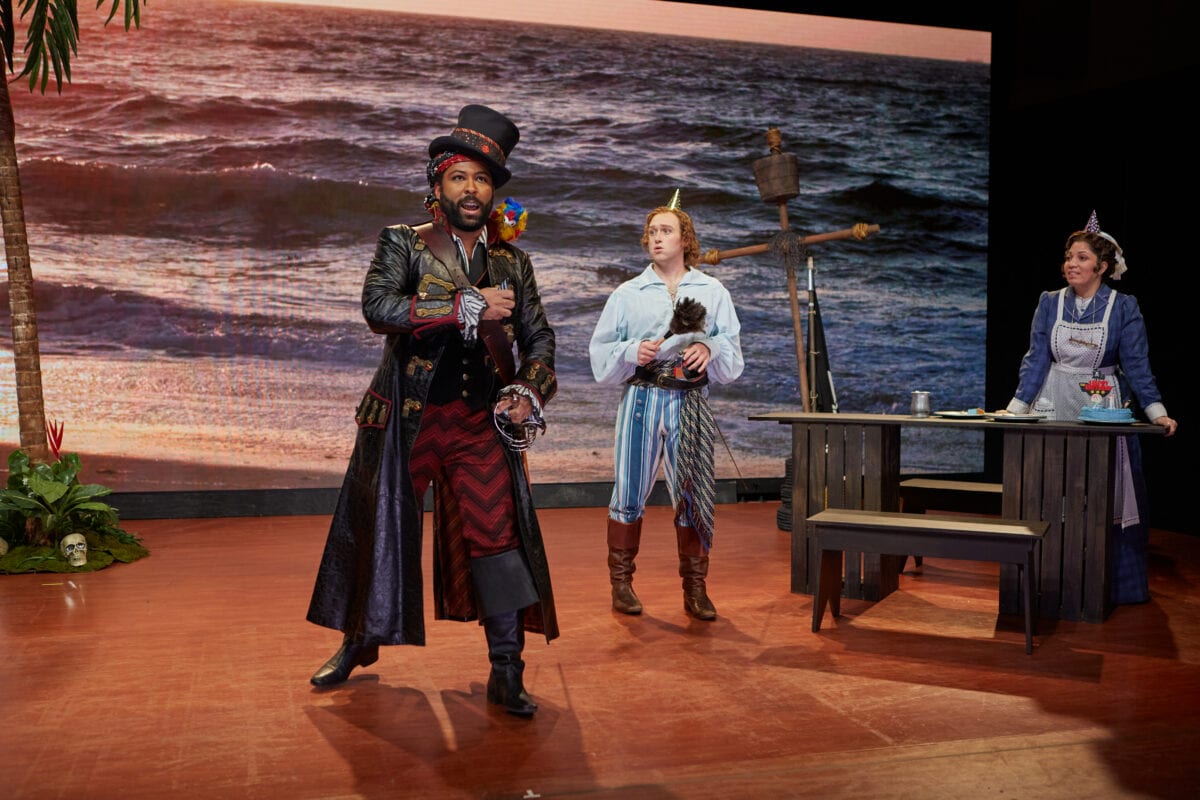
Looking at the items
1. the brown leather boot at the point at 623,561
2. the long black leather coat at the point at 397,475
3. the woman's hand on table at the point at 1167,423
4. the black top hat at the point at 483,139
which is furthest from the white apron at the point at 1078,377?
the black top hat at the point at 483,139

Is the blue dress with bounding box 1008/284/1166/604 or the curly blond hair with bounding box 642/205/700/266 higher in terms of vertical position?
the curly blond hair with bounding box 642/205/700/266

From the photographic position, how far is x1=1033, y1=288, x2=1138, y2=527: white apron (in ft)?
15.6

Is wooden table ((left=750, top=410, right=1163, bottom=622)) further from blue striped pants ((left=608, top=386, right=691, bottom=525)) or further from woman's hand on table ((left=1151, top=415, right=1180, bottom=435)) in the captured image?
blue striped pants ((left=608, top=386, right=691, bottom=525))

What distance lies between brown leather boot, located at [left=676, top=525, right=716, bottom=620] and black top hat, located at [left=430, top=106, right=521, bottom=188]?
72.9 inches

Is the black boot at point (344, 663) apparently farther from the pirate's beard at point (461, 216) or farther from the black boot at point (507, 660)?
the pirate's beard at point (461, 216)

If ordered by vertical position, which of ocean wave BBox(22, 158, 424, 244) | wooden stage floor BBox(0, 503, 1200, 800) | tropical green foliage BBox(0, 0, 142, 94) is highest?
tropical green foliage BBox(0, 0, 142, 94)

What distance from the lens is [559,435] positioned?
805 cm

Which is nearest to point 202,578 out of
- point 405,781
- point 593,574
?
point 593,574

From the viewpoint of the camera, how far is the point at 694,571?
4.51 meters

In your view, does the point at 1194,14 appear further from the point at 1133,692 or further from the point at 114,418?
the point at 114,418

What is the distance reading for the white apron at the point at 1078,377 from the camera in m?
4.77

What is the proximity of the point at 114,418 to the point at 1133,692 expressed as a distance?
6.26 meters

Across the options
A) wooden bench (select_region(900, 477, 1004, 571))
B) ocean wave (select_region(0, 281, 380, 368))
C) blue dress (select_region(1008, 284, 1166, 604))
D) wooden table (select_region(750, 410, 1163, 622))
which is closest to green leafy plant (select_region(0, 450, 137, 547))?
ocean wave (select_region(0, 281, 380, 368))

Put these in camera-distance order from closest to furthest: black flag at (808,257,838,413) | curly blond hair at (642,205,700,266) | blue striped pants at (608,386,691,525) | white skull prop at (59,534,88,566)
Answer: blue striped pants at (608,386,691,525)
curly blond hair at (642,205,700,266)
white skull prop at (59,534,88,566)
black flag at (808,257,838,413)
